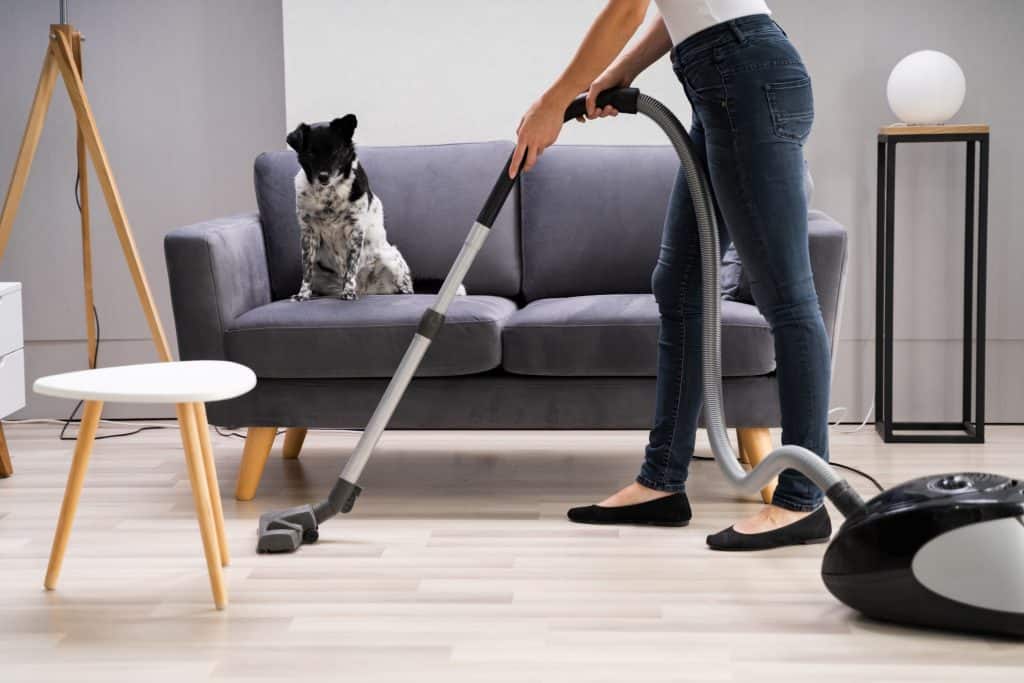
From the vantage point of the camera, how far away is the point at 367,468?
3299 millimetres

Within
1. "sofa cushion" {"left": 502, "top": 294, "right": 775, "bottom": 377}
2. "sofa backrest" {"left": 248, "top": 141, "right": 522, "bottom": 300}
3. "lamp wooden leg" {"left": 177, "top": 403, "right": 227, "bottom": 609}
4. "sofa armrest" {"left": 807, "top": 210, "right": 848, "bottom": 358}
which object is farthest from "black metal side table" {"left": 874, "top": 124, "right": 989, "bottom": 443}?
"lamp wooden leg" {"left": 177, "top": 403, "right": 227, "bottom": 609}

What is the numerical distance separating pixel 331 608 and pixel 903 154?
8.75 ft

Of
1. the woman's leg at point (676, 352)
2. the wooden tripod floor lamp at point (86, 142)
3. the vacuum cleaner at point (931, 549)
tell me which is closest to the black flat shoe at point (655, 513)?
the woman's leg at point (676, 352)

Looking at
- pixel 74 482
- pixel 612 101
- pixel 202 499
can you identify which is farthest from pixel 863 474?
pixel 74 482

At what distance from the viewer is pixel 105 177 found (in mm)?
2883

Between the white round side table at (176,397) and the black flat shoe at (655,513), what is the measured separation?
2.78 feet

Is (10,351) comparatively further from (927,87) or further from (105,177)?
(927,87)

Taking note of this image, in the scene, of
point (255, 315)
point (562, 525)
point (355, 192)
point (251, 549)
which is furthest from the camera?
point (355, 192)

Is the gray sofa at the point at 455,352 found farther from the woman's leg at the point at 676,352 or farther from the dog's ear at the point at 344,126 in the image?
the dog's ear at the point at 344,126

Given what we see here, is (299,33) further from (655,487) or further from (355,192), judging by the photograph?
(655,487)

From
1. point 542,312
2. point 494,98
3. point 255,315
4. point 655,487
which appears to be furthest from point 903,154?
point 255,315

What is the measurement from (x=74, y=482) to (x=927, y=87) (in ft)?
8.55

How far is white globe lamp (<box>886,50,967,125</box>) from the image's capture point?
3.51 meters

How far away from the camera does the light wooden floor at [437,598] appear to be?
1.82 meters
